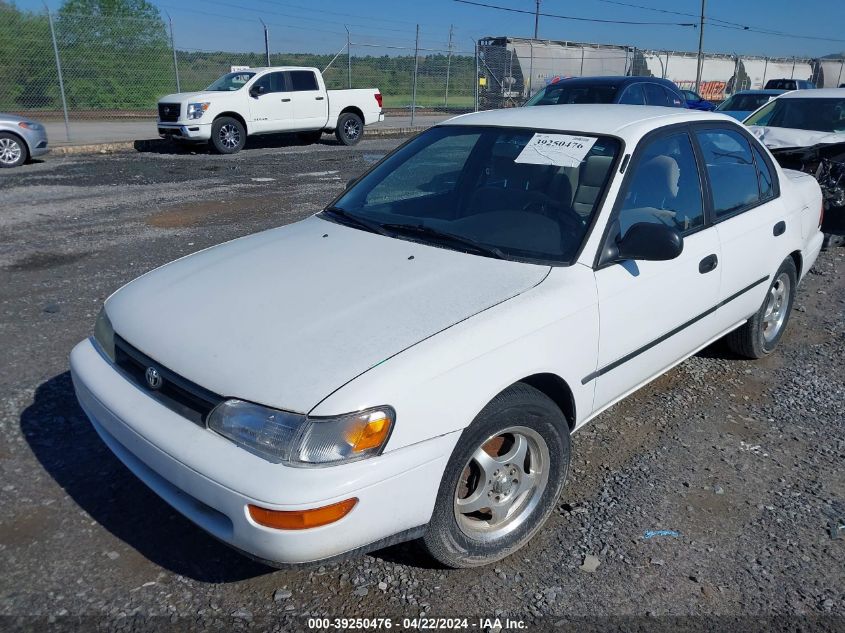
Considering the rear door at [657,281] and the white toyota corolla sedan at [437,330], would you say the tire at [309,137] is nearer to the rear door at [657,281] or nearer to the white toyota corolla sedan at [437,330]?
the white toyota corolla sedan at [437,330]

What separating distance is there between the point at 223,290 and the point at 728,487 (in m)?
2.52

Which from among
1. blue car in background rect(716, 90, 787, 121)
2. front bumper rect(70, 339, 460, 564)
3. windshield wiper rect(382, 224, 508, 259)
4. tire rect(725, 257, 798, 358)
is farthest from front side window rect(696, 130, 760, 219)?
blue car in background rect(716, 90, 787, 121)

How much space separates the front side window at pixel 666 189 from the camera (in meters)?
3.40

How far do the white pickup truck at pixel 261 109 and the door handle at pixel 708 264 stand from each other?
13.5 m

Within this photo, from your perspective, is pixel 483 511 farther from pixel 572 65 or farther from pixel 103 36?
pixel 572 65

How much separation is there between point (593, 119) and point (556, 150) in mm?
364

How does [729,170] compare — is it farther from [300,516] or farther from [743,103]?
[743,103]

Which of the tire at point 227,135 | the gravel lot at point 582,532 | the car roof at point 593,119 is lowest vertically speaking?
the gravel lot at point 582,532

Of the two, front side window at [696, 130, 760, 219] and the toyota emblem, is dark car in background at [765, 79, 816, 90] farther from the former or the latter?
the toyota emblem

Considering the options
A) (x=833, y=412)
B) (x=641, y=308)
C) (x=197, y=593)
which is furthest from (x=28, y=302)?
(x=833, y=412)

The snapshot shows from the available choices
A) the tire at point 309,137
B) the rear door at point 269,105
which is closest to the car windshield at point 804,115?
the rear door at point 269,105

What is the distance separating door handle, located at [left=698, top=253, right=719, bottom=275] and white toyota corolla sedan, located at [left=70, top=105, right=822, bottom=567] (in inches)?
0.4

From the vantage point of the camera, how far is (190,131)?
49.5 feet

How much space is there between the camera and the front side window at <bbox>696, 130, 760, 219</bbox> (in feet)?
12.9
